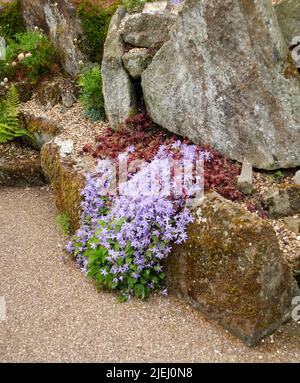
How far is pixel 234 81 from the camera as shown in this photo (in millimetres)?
5641

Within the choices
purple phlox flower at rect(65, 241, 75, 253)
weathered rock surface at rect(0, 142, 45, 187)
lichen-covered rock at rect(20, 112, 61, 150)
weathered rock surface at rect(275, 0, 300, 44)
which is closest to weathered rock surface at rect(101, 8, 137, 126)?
lichen-covered rock at rect(20, 112, 61, 150)

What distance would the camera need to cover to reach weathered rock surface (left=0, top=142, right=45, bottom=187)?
7.74 meters

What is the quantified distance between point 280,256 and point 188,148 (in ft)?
6.01

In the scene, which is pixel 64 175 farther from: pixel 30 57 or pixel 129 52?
pixel 30 57

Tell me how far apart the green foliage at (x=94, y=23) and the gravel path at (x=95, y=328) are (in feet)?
12.2

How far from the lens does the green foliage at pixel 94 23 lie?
25.6 feet

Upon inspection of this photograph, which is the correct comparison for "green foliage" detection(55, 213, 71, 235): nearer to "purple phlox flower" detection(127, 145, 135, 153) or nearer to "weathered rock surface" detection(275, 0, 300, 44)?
"purple phlox flower" detection(127, 145, 135, 153)

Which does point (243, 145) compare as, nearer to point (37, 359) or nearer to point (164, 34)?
point (164, 34)

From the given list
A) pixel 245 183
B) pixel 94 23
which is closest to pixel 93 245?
pixel 245 183

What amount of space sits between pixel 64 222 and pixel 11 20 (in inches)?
180

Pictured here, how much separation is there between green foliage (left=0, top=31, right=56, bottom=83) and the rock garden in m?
0.57

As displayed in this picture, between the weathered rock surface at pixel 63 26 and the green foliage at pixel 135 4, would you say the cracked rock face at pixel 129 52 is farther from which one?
the weathered rock surface at pixel 63 26

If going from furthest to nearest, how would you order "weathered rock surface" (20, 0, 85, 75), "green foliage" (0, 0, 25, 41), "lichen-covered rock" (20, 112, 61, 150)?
1. "green foliage" (0, 0, 25, 41)
2. "weathered rock surface" (20, 0, 85, 75)
3. "lichen-covered rock" (20, 112, 61, 150)

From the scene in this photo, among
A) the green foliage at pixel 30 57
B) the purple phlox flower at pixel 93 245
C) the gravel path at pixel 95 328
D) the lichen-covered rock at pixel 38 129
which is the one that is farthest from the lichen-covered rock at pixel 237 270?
the green foliage at pixel 30 57
